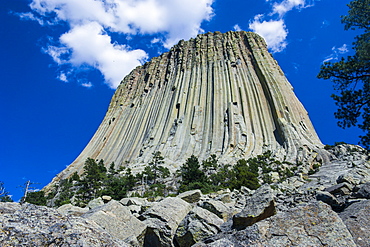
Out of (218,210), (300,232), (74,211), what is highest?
(218,210)

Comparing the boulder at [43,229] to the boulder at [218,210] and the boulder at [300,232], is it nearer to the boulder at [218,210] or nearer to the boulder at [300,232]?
the boulder at [300,232]

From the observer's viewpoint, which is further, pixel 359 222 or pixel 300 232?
pixel 359 222

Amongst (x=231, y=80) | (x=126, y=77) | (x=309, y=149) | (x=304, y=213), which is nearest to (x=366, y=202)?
(x=304, y=213)

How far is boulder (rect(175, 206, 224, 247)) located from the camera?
217 inches

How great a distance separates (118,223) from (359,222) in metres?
4.65

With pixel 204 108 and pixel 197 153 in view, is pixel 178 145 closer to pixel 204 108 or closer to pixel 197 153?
pixel 197 153

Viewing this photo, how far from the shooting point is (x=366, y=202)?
14.9ft

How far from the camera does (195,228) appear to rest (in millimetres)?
5566

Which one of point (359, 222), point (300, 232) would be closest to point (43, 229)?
point (300, 232)

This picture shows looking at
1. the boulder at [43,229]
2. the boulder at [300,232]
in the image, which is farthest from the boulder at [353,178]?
the boulder at [43,229]

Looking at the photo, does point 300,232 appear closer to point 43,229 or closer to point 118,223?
point 43,229

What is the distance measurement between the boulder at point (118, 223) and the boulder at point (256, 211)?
221cm

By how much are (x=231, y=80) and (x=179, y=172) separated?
28.5 meters

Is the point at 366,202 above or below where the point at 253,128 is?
below
